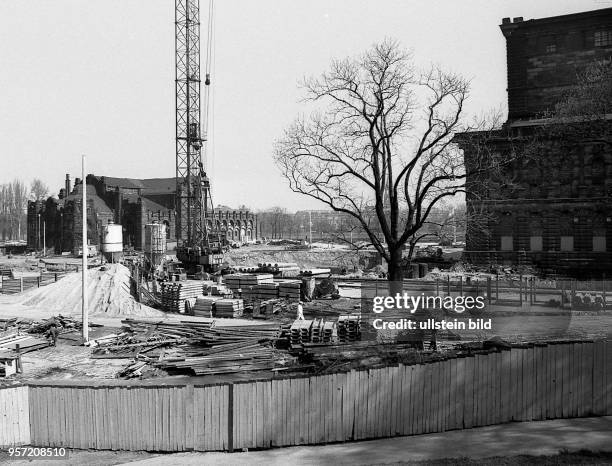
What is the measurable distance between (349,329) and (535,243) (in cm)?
3452

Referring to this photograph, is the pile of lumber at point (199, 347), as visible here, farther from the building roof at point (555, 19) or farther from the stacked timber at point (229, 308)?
the building roof at point (555, 19)

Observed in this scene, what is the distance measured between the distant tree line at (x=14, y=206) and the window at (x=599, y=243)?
414 ft

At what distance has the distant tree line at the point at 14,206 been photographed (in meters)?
140

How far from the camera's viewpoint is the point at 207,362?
1798cm

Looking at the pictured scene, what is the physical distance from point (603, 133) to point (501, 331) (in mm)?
18898

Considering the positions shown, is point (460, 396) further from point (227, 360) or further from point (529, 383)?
point (227, 360)

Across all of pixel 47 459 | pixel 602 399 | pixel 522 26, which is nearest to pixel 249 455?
pixel 47 459

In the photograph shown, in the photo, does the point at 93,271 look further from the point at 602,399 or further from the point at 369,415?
the point at 602,399

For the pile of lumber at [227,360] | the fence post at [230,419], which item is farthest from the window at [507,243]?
the fence post at [230,419]

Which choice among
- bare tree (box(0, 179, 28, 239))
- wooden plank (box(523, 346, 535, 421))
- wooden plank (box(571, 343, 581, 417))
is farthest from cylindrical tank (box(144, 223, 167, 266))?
bare tree (box(0, 179, 28, 239))

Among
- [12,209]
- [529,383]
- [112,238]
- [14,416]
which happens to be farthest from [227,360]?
[12,209]

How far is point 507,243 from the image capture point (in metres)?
51.0

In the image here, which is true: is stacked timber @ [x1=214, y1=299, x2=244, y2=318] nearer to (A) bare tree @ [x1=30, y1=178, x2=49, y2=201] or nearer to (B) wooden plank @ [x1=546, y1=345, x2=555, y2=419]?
(B) wooden plank @ [x1=546, y1=345, x2=555, y2=419]

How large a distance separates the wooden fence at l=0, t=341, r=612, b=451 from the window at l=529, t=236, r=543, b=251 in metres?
37.7
